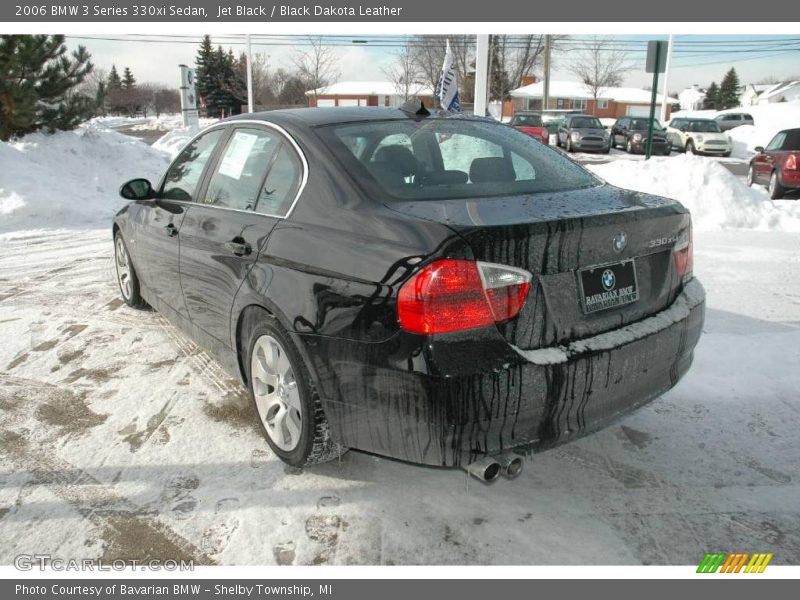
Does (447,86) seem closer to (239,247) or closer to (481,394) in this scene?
(239,247)

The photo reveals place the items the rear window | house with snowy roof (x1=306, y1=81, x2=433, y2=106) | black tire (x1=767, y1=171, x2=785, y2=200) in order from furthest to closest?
house with snowy roof (x1=306, y1=81, x2=433, y2=106), black tire (x1=767, y1=171, x2=785, y2=200), the rear window

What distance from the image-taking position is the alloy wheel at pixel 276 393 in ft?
9.31

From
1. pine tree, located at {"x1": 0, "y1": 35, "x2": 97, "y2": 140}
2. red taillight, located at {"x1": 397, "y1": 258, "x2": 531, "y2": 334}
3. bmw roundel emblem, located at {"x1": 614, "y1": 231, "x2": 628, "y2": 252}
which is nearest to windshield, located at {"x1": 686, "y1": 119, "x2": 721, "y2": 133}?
pine tree, located at {"x1": 0, "y1": 35, "x2": 97, "y2": 140}

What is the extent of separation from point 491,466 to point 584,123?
27336 mm

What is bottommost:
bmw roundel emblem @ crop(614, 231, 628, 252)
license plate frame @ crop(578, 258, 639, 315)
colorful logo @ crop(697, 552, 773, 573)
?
colorful logo @ crop(697, 552, 773, 573)

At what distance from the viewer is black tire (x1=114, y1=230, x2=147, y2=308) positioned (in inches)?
203

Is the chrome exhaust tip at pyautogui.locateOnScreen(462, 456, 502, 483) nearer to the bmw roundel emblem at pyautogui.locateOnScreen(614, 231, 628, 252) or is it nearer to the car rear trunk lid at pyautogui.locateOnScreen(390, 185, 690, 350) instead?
the car rear trunk lid at pyautogui.locateOnScreen(390, 185, 690, 350)

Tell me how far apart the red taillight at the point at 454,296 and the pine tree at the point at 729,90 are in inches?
3567

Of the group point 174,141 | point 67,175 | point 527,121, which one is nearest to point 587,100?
point 527,121

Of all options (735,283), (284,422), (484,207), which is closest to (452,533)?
(284,422)

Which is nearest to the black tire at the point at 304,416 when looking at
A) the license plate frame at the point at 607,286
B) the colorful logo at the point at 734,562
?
the license plate frame at the point at 607,286

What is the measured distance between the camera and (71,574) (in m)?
2.38

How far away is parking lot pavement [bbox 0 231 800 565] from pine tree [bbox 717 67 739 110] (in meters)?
89.3

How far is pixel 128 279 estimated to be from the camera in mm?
5266
